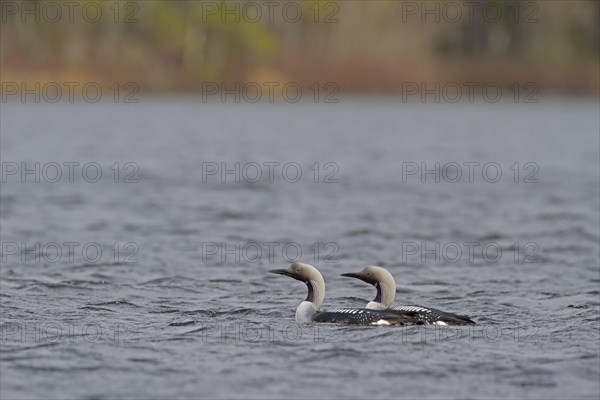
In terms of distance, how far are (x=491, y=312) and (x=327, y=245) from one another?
605 cm

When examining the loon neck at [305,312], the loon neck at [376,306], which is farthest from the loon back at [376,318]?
the loon neck at [376,306]

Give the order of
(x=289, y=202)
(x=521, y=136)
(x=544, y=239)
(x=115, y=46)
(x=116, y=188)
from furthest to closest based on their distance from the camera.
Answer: (x=115, y=46) → (x=521, y=136) → (x=116, y=188) → (x=289, y=202) → (x=544, y=239)

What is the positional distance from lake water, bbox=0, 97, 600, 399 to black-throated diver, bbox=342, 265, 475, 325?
0.43 feet

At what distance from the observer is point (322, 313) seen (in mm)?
11891

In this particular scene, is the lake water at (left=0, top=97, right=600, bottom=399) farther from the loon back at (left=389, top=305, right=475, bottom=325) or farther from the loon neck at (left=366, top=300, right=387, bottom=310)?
the loon neck at (left=366, top=300, right=387, bottom=310)

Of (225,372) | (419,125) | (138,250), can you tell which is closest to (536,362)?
(225,372)

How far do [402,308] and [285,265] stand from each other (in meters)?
5.34

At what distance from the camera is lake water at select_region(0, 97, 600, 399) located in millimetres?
9859

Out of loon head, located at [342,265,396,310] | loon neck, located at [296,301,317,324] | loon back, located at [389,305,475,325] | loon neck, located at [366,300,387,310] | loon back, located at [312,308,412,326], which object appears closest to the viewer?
loon back, located at [389,305,475,325]

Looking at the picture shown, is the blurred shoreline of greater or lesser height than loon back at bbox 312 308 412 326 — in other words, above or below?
above

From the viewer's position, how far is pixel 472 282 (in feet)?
49.9

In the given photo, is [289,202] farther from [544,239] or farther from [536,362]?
[536,362]

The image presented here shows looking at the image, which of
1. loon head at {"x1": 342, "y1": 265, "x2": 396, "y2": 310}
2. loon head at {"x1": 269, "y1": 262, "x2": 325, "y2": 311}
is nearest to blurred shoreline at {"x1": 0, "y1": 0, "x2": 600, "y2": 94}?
loon head at {"x1": 269, "y1": 262, "x2": 325, "y2": 311}

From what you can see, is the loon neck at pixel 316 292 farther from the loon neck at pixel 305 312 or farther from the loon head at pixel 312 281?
the loon neck at pixel 305 312
